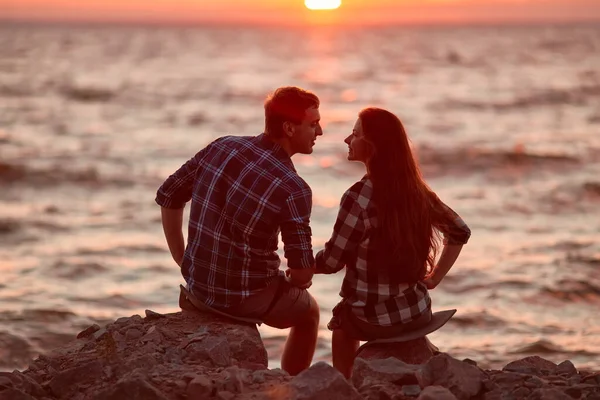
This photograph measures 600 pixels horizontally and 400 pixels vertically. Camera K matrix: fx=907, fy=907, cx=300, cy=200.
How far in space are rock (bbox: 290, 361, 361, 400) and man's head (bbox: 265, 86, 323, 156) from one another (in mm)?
1319

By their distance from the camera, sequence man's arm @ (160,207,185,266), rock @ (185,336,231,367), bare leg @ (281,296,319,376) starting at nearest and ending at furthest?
rock @ (185,336,231,367) < bare leg @ (281,296,319,376) < man's arm @ (160,207,185,266)

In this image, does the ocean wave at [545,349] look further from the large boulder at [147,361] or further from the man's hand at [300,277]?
the large boulder at [147,361]

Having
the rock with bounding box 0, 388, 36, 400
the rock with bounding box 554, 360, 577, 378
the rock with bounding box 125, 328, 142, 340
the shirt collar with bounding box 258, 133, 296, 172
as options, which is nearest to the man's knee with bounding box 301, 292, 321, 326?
the shirt collar with bounding box 258, 133, 296, 172

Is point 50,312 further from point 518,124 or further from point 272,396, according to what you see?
point 518,124

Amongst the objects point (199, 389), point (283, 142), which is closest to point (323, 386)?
point (199, 389)

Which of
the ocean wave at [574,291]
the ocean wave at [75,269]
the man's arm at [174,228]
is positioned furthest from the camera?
the ocean wave at [75,269]

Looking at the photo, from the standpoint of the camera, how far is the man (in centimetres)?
471

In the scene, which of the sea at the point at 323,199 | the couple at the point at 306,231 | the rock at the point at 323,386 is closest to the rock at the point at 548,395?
the rock at the point at 323,386

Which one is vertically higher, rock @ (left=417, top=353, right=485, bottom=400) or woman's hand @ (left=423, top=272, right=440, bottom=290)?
woman's hand @ (left=423, top=272, right=440, bottom=290)

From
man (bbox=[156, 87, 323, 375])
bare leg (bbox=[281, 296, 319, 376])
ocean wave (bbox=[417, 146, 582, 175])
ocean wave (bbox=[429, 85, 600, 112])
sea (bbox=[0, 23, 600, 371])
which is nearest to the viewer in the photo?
man (bbox=[156, 87, 323, 375])

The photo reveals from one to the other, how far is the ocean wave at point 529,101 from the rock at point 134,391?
28.8 m

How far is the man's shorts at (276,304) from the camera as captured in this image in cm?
493

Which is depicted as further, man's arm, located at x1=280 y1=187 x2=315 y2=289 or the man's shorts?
the man's shorts

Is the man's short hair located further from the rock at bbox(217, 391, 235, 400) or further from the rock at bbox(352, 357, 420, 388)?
the rock at bbox(217, 391, 235, 400)
